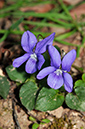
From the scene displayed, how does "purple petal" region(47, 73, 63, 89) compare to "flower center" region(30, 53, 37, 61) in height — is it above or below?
below

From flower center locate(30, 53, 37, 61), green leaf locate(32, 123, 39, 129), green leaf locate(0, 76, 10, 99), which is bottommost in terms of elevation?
green leaf locate(32, 123, 39, 129)

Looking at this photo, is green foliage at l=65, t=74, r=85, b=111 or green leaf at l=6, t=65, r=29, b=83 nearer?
green foliage at l=65, t=74, r=85, b=111

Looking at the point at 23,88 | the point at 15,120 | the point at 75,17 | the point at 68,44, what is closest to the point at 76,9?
the point at 75,17

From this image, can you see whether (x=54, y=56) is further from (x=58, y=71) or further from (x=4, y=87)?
(x=4, y=87)

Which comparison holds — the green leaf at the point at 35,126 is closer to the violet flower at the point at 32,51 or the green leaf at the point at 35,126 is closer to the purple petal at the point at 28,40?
the violet flower at the point at 32,51

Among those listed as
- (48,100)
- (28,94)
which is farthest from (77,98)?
(28,94)

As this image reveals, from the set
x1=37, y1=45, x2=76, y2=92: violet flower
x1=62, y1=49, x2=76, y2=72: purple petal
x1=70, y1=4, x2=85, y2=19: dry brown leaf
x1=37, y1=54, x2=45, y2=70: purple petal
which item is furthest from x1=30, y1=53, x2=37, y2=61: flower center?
x1=70, y1=4, x2=85, y2=19: dry brown leaf

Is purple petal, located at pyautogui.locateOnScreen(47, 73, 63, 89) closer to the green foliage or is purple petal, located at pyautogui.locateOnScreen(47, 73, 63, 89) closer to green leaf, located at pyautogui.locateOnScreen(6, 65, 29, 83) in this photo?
the green foliage

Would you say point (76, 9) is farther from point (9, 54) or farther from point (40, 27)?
point (9, 54)
